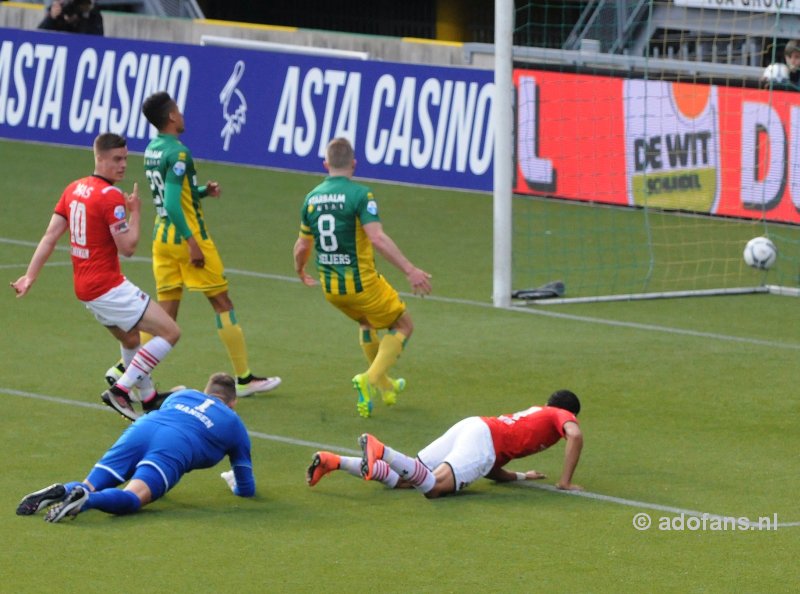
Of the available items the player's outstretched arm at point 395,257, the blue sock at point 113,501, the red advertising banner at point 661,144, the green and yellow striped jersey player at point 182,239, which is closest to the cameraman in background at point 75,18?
the red advertising banner at point 661,144

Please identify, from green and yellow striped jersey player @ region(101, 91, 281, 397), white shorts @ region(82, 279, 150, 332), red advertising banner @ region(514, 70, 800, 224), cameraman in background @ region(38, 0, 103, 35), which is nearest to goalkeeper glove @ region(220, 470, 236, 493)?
white shorts @ region(82, 279, 150, 332)

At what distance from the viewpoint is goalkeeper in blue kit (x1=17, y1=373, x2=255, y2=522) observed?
29.5ft

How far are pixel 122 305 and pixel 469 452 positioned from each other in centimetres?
297

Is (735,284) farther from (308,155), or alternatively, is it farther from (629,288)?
(308,155)

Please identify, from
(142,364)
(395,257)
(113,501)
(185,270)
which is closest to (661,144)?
(185,270)

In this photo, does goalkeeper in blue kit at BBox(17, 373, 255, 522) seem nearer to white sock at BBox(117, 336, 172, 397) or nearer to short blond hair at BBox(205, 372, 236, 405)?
short blond hair at BBox(205, 372, 236, 405)

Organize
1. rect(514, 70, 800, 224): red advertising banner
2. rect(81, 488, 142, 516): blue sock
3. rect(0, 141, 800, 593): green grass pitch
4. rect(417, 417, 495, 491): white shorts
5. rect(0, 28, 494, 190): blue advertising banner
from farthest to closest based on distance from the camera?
rect(0, 28, 494, 190): blue advertising banner
rect(514, 70, 800, 224): red advertising banner
rect(417, 417, 495, 491): white shorts
rect(81, 488, 142, 516): blue sock
rect(0, 141, 800, 593): green grass pitch

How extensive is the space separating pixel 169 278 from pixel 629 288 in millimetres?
6379

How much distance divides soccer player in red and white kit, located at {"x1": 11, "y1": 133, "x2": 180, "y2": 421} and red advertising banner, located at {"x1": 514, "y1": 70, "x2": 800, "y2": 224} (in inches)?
384

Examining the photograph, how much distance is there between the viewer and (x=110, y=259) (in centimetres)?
1130

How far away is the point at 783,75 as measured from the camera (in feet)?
62.9

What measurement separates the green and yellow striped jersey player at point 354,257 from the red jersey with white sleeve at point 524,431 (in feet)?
5.84

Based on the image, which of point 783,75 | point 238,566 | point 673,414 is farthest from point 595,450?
point 783,75

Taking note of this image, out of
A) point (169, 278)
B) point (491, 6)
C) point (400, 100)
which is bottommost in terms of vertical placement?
point (169, 278)
